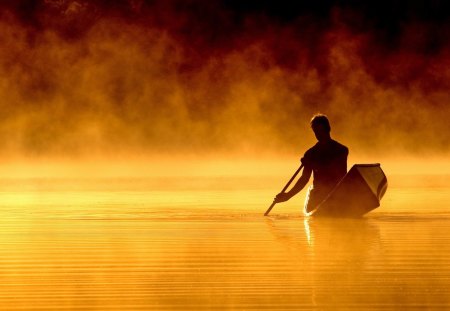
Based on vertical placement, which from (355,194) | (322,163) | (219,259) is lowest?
(219,259)

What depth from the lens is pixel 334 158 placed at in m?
19.3

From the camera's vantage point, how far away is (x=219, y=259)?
45.3 ft

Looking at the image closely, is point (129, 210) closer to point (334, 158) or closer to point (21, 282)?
point (334, 158)

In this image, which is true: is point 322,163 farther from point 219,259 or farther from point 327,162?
point 219,259

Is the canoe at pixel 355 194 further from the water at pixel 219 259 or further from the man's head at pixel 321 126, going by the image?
the man's head at pixel 321 126

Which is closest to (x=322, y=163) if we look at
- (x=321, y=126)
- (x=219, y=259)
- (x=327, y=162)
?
(x=327, y=162)

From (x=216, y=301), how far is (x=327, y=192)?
8874 mm

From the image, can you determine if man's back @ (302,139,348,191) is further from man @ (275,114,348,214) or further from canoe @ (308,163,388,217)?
canoe @ (308,163,388,217)

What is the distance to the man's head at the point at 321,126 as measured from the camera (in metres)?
19.1

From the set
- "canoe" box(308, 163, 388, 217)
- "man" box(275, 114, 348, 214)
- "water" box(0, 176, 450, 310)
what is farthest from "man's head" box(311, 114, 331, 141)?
"water" box(0, 176, 450, 310)

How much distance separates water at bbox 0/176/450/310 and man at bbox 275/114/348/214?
371 mm

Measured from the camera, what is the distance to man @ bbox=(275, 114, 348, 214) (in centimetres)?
1927

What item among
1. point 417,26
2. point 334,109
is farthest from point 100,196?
point 334,109

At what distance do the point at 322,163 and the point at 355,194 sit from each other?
1.77 feet
